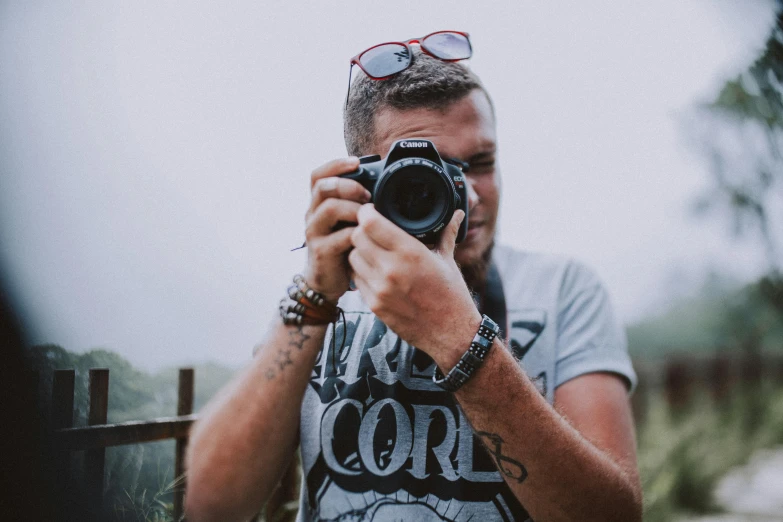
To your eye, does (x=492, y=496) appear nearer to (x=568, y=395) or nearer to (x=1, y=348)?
(x=568, y=395)

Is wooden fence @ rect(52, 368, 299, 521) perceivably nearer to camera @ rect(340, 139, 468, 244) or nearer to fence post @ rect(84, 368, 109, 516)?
fence post @ rect(84, 368, 109, 516)

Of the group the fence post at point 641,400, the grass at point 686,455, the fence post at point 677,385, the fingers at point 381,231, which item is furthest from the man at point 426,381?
the fence post at point 677,385

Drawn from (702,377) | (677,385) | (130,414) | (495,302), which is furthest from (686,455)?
(130,414)

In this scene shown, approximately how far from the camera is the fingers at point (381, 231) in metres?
0.97

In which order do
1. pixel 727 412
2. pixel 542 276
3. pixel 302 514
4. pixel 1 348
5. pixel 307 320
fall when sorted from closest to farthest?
pixel 1 348 < pixel 307 320 < pixel 302 514 < pixel 542 276 < pixel 727 412

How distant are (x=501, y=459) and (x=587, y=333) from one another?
47 centimetres

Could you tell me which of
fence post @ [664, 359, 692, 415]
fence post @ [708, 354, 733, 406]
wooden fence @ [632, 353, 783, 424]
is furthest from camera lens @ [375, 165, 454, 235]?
fence post @ [708, 354, 733, 406]

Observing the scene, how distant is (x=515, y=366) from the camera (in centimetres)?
101

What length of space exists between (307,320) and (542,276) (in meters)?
0.73

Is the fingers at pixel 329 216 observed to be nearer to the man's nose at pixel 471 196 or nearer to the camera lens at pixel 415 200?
the camera lens at pixel 415 200

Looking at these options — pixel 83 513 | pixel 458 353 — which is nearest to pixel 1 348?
pixel 83 513

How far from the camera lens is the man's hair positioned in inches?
51.7

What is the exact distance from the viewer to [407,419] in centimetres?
123

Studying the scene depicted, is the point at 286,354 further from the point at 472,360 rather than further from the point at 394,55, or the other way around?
the point at 394,55
